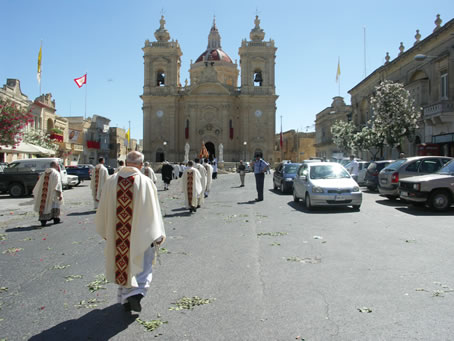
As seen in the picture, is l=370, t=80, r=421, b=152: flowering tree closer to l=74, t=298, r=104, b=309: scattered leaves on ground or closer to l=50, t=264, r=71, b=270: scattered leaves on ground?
l=50, t=264, r=71, b=270: scattered leaves on ground

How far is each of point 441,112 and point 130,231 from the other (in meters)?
26.1

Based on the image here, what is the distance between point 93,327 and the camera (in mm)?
4004

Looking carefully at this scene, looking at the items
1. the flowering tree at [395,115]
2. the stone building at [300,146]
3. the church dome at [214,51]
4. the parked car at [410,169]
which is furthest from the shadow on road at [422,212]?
the stone building at [300,146]

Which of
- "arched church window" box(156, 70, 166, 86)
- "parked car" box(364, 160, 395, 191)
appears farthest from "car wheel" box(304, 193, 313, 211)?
"arched church window" box(156, 70, 166, 86)

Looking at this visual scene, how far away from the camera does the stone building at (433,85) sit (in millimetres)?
26031

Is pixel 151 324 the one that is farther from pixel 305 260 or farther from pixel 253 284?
pixel 305 260

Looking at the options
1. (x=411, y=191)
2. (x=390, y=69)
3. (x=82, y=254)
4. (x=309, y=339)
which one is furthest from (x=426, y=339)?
(x=390, y=69)

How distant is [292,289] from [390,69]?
1409 inches

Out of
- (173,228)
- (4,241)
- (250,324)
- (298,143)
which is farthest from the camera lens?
(298,143)

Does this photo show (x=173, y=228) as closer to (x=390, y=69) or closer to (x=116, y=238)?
(x=116, y=238)

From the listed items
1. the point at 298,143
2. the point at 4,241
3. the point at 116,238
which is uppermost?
the point at 298,143

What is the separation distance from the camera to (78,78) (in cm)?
4397

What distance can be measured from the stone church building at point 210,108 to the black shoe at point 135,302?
57.5 metres

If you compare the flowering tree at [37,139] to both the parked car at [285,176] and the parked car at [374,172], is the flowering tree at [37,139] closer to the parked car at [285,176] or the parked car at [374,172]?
the parked car at [285,176]
